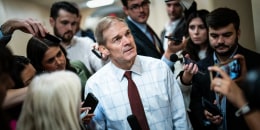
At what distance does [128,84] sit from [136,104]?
124mm

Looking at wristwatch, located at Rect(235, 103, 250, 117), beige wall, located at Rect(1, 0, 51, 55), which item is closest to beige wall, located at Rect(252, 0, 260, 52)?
wristwatch, located at Rect(235, 103, 250, 117)

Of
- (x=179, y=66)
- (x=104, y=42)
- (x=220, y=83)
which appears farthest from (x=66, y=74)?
(x=179, y=66)

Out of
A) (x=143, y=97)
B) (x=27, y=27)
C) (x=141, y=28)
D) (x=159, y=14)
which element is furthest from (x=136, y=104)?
(x=159, y=14)

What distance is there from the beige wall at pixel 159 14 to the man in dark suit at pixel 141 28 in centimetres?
57

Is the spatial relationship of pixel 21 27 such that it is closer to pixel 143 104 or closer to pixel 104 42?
pixel 104 42

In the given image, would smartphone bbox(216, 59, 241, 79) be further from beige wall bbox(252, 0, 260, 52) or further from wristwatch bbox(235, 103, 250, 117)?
beige wall bbox(252, 0, 260, 52)

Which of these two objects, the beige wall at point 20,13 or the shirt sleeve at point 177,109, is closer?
the shirt sleeve at point 177,109

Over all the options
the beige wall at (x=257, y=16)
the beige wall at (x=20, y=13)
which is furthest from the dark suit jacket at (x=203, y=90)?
the beige wall at (x=20, y=13)

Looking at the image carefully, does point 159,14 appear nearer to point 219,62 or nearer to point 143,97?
point 219,62

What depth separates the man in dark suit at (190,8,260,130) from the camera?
1.61 meters

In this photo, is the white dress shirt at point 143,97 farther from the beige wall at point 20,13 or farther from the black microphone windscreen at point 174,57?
the beige wall at point 20,13

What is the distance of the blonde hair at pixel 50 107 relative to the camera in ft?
3.39

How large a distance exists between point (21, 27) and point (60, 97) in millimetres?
639

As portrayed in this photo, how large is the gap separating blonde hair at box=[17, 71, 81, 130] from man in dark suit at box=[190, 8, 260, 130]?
2.97ft
